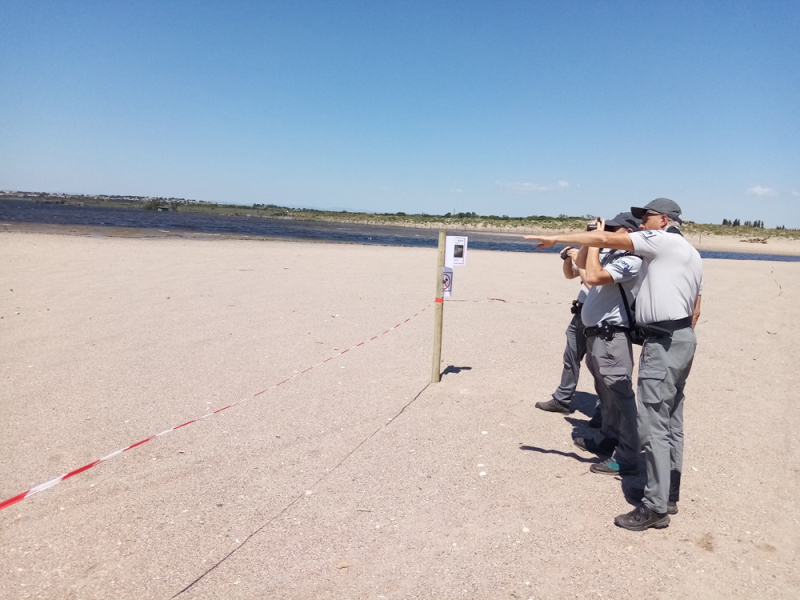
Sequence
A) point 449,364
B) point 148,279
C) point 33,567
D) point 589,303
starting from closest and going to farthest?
point 33,567, point 589,303, point 449,364, point 148,279

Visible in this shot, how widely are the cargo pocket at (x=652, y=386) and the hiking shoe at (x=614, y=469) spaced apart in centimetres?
101

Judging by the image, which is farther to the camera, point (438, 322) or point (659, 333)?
point (438, 322)

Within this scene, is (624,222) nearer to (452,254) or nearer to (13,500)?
(452,254)

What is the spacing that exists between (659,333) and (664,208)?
866mm

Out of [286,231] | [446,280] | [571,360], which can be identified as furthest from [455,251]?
[286,231]

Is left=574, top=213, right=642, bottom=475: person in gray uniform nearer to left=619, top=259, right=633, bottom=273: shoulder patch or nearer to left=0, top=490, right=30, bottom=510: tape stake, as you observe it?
left=619, top=259, right=633, bottom=273: shoulder patch

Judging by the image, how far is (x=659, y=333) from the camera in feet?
11.2

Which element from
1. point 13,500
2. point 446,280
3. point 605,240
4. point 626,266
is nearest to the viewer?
point 605,240

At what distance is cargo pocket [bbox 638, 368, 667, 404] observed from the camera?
3.40 metres

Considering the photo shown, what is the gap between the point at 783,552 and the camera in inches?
129

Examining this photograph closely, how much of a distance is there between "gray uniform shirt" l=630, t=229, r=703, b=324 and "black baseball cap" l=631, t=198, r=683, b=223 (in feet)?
0.70

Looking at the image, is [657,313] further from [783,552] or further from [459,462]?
[459,462]

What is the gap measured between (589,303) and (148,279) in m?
11.3

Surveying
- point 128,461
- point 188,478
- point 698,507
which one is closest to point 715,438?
point 698,507
